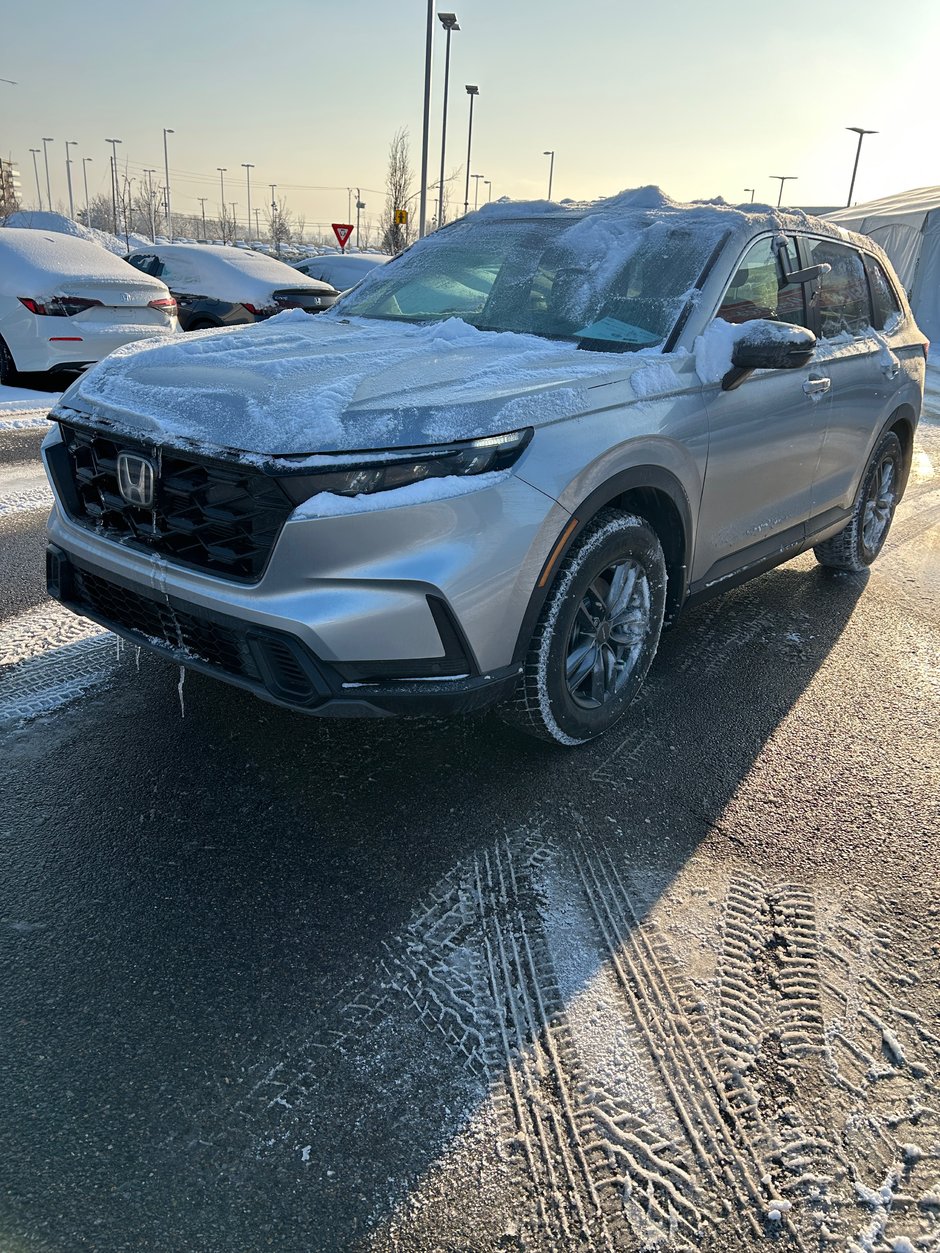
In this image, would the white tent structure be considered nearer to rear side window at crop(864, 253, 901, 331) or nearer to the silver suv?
rear side window at crop(864, 253, 901, 331)

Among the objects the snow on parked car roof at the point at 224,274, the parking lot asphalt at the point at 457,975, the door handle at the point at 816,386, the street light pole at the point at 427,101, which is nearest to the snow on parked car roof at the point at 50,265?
A: the snow on parked car roof at the point at 224,274

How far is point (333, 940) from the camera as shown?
2.35 m

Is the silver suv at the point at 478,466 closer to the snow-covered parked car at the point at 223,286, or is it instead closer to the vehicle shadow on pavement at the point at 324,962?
the vehicle shadow on pavement at the point at 324,962

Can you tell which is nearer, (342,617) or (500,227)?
(342,617)

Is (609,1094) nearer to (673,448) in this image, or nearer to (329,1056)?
(329,1056)

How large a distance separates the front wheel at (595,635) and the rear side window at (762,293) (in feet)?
3.41

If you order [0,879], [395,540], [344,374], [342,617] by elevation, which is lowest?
[0,879]

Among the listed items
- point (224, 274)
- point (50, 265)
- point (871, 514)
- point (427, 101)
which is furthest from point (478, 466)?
point (427, 101)

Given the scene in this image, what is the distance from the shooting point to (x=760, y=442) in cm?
375

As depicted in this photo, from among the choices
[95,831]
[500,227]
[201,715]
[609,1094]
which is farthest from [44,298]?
[609,1094]

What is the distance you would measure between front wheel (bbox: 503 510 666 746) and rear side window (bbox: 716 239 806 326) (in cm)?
104

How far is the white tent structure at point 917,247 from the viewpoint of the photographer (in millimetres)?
22109

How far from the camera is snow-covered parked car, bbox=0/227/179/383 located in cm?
891

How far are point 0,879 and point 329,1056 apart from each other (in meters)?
1.11
